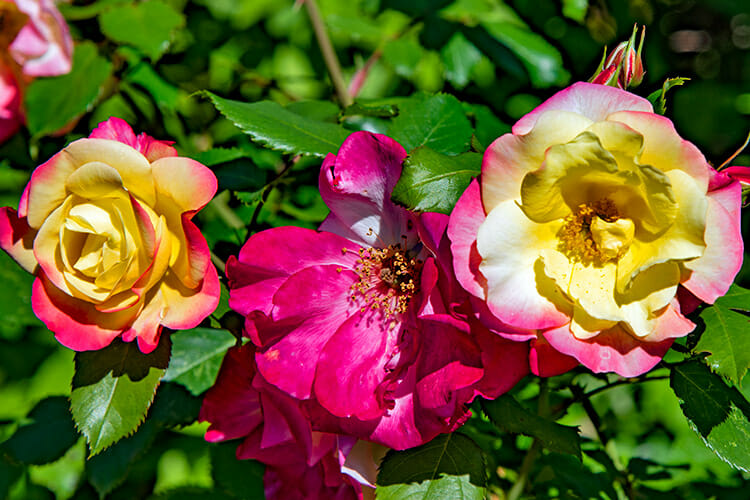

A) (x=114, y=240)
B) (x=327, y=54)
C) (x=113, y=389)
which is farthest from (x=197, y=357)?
(x=327, y=54)

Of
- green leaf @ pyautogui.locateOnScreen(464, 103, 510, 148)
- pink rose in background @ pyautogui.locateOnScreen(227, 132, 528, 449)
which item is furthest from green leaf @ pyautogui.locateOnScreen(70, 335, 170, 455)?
green leaf @ pyautogui.locateOnScreen(464, 103, 510, 148)

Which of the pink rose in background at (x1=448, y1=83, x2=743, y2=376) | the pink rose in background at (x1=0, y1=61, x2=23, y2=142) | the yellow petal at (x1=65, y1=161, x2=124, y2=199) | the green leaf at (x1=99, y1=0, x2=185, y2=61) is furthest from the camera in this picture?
the green leaf at (x1=99, y1=0, x2=185, y2=61)

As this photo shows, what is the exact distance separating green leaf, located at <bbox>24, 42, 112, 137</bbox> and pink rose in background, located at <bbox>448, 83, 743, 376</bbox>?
942mm

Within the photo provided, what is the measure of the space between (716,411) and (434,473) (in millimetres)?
355

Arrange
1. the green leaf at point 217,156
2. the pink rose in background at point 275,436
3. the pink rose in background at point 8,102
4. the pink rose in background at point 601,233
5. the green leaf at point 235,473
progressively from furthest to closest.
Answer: the green leaf at point 235,473, the pink rose in background at point 8,102, the green leaf at point 217,156, the pink rose in background at point 275,436, the pink rose in background at point 601,233

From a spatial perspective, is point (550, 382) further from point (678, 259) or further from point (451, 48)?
point (451, 48)

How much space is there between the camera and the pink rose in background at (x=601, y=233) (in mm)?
672

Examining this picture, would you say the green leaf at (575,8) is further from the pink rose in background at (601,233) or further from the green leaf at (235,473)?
the green leaf at (235,473)

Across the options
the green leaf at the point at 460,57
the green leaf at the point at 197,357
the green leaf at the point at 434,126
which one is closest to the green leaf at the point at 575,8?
the green leaf at the point at 460,57

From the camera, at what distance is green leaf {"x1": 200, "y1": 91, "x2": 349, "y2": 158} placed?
0.94m

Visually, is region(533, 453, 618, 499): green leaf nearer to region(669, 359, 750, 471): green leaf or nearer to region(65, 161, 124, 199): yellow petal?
region(669, 359, 750, 471): green leaf

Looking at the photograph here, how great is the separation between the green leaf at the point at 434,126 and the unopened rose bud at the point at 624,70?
24cm

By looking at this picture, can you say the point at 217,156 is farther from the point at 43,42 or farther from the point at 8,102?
the point at 8,102

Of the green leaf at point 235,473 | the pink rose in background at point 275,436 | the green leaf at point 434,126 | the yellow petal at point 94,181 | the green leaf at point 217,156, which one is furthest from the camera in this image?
the green leaf at point 235,473
